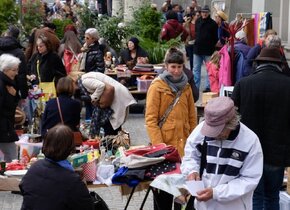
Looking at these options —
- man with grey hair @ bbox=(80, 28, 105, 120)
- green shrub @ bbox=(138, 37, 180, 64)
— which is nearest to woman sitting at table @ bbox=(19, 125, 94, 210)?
man with grey hair @ bbox=(80, 28, 105, 120)

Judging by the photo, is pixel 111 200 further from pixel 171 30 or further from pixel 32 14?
pixel 32 14

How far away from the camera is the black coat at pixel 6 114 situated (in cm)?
931

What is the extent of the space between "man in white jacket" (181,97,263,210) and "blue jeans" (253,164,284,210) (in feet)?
4.49

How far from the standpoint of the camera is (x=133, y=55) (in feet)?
50.1

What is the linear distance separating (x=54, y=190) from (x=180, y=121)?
2862 millimetres

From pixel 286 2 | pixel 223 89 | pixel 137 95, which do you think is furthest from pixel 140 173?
pixel 286 2

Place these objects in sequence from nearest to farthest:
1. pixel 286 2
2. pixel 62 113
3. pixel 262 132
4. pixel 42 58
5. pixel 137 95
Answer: pixel 262 132
pixel 62 113
pixel 42 58
pixel 137 95
pixel 286 2

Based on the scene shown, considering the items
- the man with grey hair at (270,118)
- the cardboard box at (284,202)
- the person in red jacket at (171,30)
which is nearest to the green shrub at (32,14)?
the person in red jacket at (171,30)

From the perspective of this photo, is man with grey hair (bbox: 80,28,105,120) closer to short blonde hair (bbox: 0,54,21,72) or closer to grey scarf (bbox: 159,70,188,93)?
short blonde hair (bbox: 0,54,21,72)

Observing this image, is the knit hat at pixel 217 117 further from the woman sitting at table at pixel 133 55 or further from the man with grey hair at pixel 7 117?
the woman sitting at table at pixel 133 55

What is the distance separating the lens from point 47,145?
18.3 feet

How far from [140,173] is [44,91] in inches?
231

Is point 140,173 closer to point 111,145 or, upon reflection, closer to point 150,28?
point 111,145

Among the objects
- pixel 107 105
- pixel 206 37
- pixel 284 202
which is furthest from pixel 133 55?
pixel 284 202
